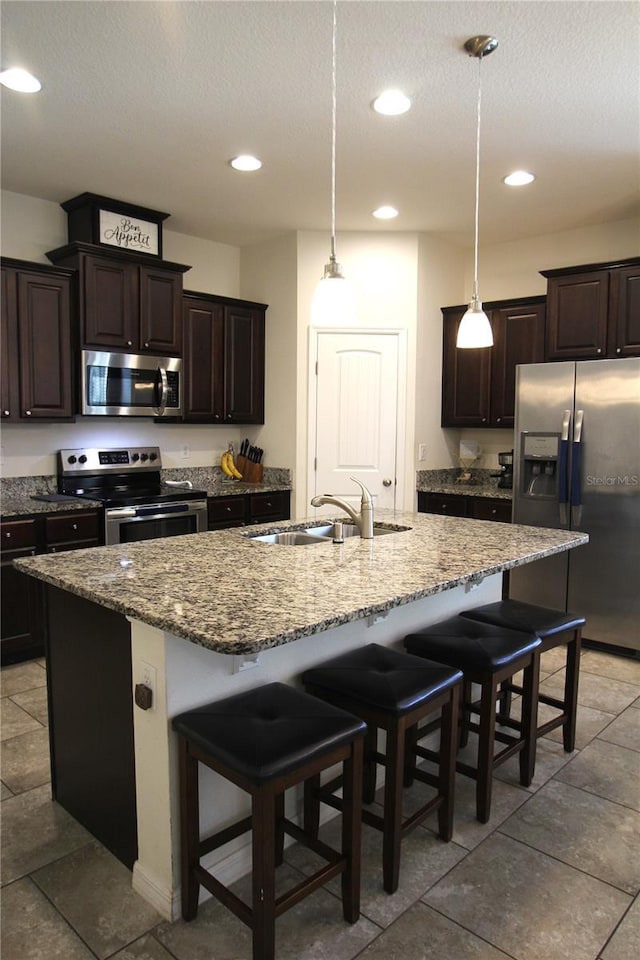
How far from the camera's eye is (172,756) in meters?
1.75

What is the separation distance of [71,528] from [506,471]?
310cm

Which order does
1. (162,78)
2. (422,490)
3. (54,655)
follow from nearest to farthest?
(54,655) → (162,78) → (422,490)

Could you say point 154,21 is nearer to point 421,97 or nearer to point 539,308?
point 421,97

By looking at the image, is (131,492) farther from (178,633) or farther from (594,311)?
(594,311)

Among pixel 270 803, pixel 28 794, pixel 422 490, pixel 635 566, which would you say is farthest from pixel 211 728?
pixel 422 490

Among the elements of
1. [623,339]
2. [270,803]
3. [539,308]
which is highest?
[539,308]

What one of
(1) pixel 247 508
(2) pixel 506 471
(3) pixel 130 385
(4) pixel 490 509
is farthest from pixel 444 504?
(3) pixel 130 385

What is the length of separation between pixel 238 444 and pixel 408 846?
3761mm

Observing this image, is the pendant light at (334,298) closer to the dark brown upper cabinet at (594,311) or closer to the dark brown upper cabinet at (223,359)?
the dark brown upper cabinet at (594,311)

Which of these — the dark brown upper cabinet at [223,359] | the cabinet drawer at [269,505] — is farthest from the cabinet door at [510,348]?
the dark brown upper cabinet at [223,359]

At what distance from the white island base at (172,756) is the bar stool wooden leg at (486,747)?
2.20 ft

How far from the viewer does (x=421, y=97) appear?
284cm

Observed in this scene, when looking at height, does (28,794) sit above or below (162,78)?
below

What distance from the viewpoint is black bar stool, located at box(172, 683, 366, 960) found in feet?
4.90
